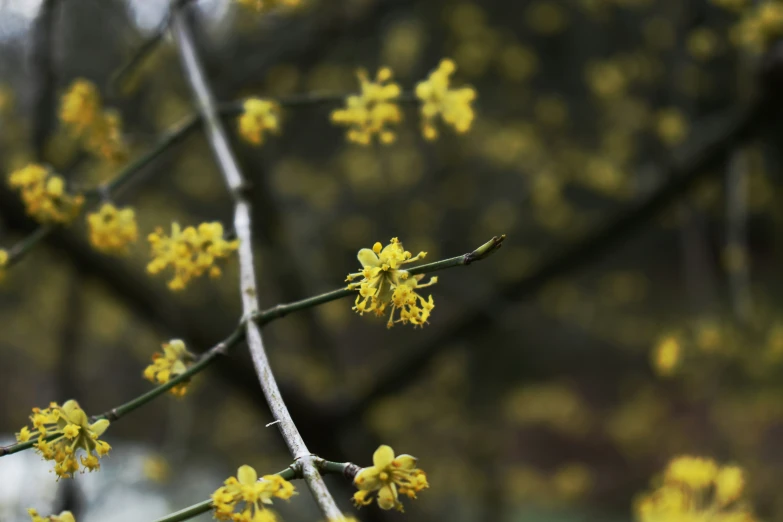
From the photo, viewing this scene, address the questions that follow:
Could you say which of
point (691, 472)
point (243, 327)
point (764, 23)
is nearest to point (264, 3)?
point (243, 327)

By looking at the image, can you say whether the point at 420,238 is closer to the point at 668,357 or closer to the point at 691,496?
the point at 668,357

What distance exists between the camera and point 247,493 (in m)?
0.82

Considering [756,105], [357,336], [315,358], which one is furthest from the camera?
[357,336]

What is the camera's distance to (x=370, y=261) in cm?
92

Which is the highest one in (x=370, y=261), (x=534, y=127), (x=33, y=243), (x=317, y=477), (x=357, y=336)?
(x=357, y=336)

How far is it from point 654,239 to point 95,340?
20.1 feet

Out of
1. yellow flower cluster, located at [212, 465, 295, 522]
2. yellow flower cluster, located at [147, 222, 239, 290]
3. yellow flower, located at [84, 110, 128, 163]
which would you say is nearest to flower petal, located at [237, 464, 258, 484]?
yellow flower cluster, located at [212, 465, 295, 522]

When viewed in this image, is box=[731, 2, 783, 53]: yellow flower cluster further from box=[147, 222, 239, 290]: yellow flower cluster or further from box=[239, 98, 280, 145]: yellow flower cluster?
box=[147, 222, 239, 290]: yellow flower cluster

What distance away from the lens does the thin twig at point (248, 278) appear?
29.7 inches

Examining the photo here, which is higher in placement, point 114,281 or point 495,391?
point 495,391

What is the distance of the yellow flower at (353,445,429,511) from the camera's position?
2.67 feet

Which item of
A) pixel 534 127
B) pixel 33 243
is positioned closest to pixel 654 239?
pixel 534 127

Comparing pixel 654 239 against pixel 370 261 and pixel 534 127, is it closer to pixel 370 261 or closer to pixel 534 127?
pixel 534 127

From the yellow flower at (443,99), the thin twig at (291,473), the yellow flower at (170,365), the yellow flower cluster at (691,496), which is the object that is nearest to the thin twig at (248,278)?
the thin twig at (291,473)
